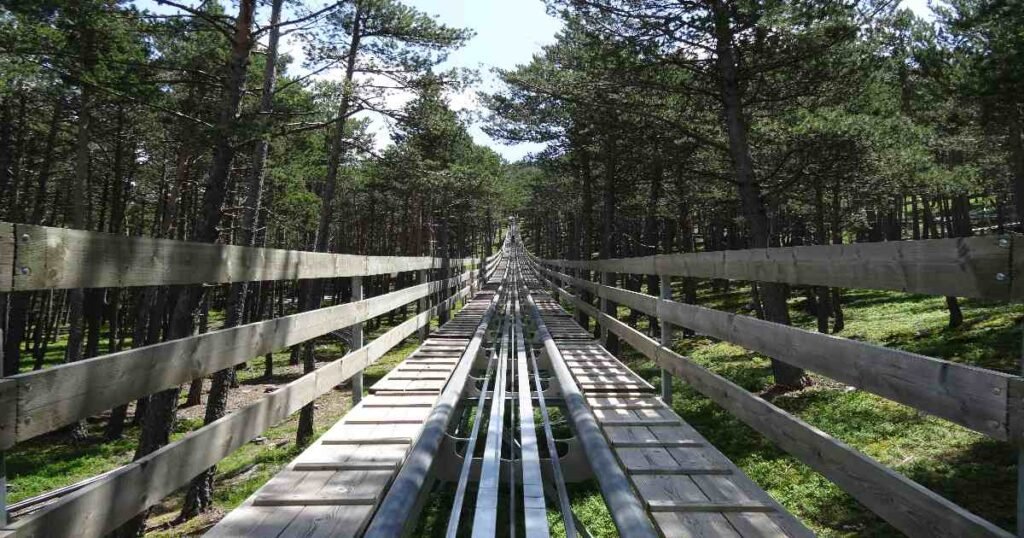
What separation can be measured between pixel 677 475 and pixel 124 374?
261 cm

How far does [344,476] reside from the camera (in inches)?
120

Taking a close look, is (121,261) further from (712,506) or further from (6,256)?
(712,506)

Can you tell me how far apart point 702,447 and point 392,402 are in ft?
7.89

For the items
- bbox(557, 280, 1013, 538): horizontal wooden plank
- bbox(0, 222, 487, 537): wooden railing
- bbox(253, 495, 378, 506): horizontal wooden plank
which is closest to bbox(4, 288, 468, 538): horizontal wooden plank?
bbox(0, 222, 487, 537): wooden railing

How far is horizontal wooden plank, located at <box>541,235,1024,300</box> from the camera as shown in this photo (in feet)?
5.11

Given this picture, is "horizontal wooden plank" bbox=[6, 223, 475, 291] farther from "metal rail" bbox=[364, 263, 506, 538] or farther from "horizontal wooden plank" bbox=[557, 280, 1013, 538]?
"horizontal wooden plank" bbox=[557, 280, 1013, 538]

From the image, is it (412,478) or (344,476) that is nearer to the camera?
(412,478)

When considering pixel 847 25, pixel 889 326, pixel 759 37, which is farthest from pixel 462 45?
pixel 889 326

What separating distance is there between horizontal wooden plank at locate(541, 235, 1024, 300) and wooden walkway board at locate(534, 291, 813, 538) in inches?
42.3

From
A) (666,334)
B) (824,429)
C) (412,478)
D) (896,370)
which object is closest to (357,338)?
(412,478)

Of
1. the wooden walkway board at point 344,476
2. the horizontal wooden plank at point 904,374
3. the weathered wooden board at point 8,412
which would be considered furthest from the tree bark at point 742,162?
the weathered wooden board at point 8,412

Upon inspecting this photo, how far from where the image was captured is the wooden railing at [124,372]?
1475 millimetres

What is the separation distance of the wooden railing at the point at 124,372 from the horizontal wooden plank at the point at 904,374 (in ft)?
7.77

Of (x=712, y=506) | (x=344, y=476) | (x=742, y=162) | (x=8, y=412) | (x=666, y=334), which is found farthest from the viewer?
(x=742, y=162)
